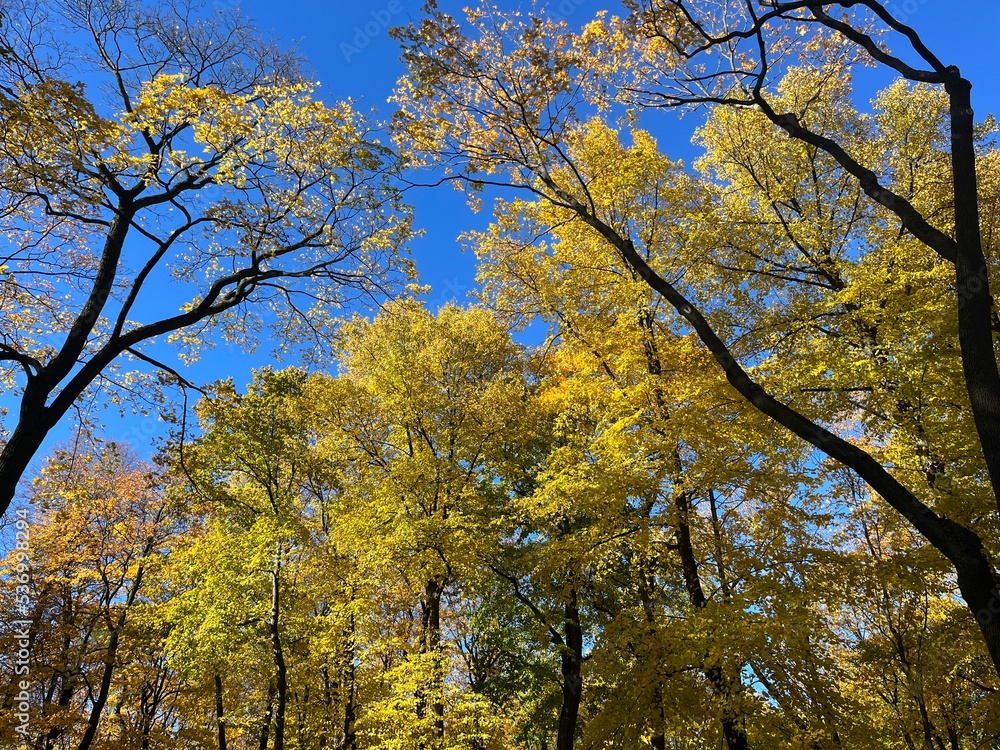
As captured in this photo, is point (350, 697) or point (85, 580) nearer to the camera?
point (85, 580)

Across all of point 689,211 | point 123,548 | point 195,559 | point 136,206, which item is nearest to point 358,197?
point 136,206

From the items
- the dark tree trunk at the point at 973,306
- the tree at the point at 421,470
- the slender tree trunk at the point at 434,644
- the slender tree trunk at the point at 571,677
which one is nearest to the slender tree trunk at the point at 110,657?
the tree at the point at 421,470

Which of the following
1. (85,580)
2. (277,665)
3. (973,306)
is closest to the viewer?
(973,306)

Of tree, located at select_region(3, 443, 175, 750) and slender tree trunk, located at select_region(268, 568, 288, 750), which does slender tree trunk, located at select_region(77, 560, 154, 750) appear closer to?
tree, located at select_region(3, 443, 175, 750)

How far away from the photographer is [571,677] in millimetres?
10742

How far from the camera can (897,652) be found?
9320 mm

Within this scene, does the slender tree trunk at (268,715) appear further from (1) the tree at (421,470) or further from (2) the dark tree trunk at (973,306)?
(2) the dark tree trunk at (973,306)

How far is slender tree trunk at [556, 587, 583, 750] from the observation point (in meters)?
10.6

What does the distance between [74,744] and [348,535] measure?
29.9ft

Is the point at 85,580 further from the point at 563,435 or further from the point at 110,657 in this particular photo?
the point at 563,435

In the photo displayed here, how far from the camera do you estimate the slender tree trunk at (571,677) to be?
1063 centimetres

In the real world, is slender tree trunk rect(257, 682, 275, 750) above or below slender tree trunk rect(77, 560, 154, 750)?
below

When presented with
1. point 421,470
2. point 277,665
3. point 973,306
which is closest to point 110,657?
point 277,665

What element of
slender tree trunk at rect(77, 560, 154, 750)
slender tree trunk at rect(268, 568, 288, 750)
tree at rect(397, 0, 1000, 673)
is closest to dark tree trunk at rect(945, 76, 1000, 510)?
tree at rect(397, 0, 1000, 673)
